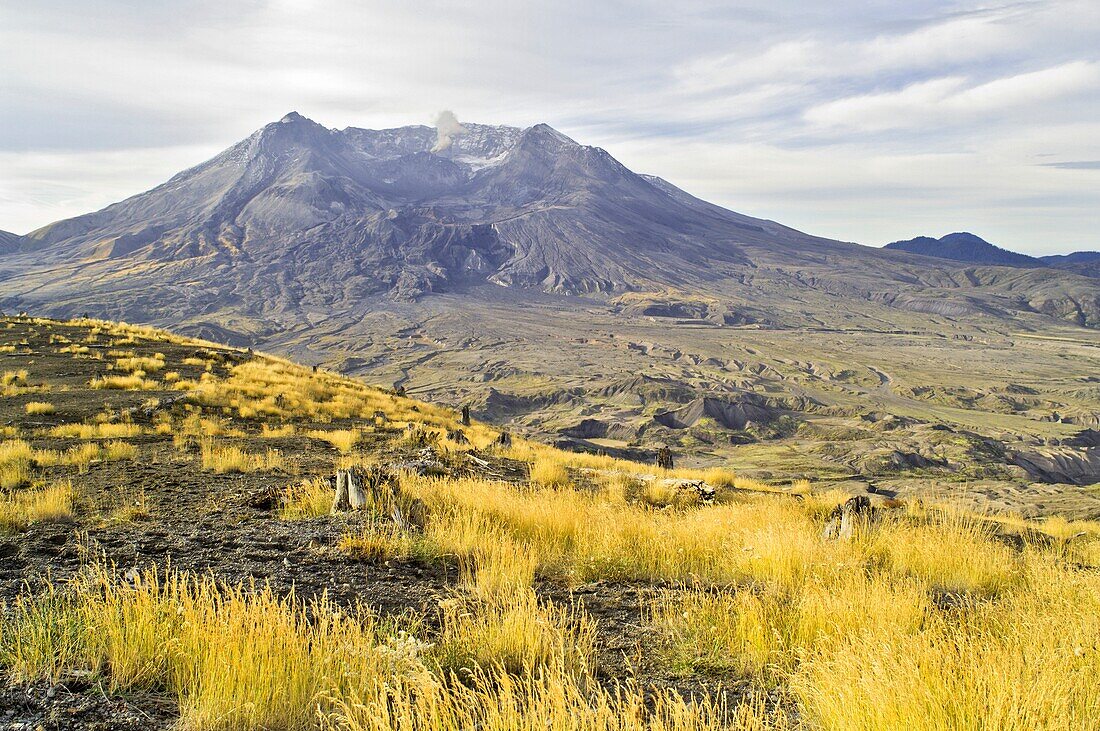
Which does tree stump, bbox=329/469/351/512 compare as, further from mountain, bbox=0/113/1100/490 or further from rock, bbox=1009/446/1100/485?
rock, bbox=1009/446/1100/485

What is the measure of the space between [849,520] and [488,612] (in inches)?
198

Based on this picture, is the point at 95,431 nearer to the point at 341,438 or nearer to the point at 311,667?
the point at 341,438

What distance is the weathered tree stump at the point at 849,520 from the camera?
660cm

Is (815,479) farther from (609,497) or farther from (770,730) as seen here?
(770,730)

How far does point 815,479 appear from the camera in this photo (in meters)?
41.1

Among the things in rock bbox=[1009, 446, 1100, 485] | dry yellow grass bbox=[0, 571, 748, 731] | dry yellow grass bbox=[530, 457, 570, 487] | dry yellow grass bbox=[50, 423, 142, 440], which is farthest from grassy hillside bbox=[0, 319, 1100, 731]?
rock bbox=[1009, 446, 1100, 485]

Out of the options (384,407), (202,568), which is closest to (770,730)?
(202,568)

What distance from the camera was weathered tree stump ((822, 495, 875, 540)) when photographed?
6597 mm

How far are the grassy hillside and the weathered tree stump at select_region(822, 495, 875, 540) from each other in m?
0.12

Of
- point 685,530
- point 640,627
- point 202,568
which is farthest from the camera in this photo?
point 685,530

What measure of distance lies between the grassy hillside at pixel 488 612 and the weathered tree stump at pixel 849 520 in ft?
0.40

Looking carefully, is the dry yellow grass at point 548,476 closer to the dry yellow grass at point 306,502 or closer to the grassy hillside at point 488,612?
the grassy hillside at point 488,612

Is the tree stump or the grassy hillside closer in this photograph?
the grassy hillside

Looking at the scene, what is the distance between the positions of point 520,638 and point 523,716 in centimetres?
98
